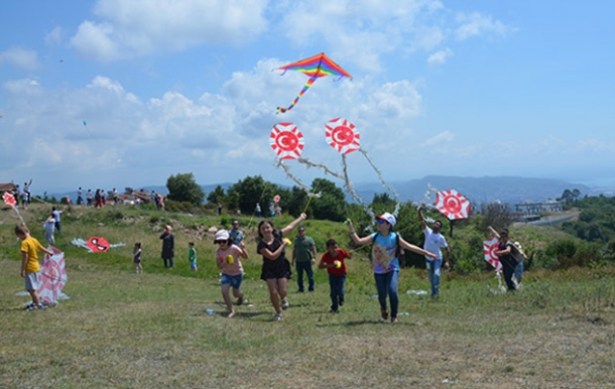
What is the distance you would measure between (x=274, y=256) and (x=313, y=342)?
7.65 feet

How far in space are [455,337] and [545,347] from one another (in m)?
1.36

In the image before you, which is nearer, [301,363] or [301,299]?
[301,363]

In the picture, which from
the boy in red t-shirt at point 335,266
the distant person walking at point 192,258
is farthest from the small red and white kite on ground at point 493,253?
the distant person walking at point 192,258

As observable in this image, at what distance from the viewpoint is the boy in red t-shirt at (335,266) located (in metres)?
12.7

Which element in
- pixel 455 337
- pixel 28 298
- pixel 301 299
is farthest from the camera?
pixel 301 299

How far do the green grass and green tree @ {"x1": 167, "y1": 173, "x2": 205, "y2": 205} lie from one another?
2054 inches

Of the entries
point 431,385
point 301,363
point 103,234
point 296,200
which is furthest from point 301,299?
point 296,200

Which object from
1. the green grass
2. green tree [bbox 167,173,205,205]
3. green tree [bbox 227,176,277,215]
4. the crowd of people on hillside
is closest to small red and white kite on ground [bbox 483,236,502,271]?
the crowd of people on hillside

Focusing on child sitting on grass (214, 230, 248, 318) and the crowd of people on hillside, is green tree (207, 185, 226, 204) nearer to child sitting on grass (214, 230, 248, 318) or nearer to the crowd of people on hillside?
the crowd of people on hillside

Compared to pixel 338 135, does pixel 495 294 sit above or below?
→ below

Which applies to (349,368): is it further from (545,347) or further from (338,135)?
(338,135)

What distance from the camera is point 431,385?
7.22 meters

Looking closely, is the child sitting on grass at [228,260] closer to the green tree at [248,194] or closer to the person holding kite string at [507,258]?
the person holding kite string at [507,258]

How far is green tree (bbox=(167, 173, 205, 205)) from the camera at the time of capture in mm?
68562
